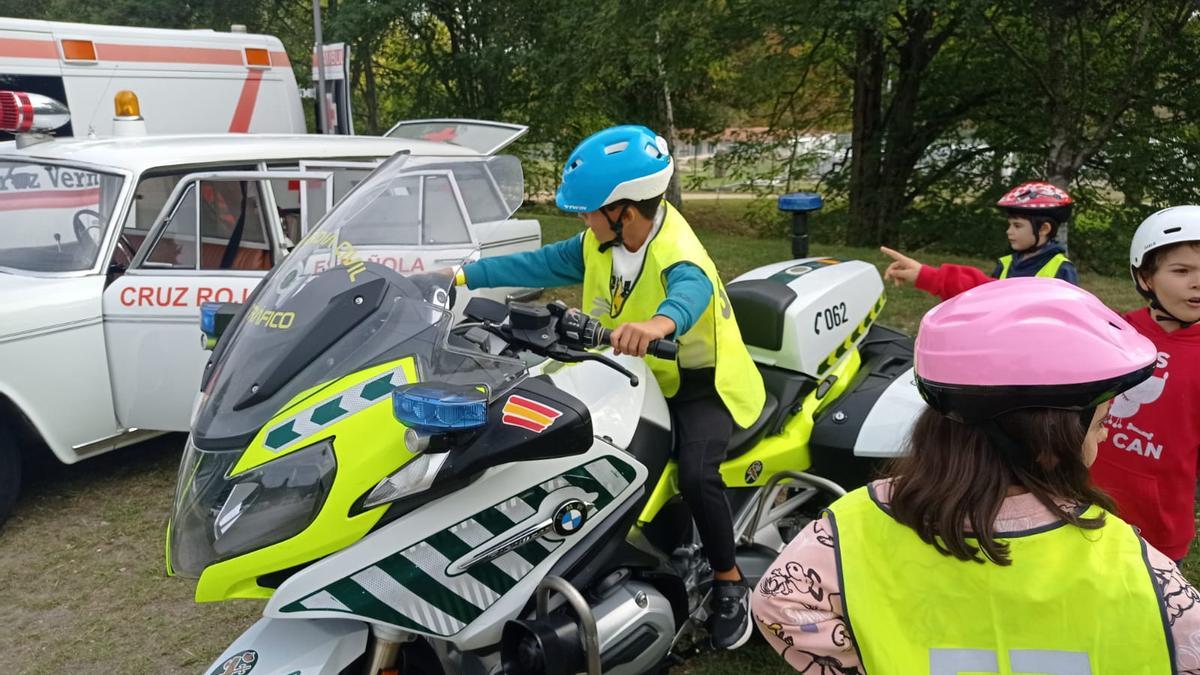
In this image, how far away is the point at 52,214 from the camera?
5.22 meters

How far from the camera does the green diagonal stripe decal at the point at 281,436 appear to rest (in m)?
2.16

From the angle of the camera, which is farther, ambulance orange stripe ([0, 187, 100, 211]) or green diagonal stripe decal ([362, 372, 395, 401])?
ambulance orange stripe ([0, 187, 100, 211])

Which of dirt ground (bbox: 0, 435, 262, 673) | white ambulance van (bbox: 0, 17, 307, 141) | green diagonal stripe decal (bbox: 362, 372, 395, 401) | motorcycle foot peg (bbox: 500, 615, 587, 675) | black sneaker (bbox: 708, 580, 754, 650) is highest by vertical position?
white ambulance van (bbox: 0, 17, 307, 141)

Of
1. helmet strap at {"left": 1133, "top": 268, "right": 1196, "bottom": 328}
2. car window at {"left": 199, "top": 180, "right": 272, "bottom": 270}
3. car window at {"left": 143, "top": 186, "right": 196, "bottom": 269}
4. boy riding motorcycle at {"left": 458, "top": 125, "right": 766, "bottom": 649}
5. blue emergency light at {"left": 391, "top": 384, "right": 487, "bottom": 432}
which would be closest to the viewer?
blue emergency light at {"left": 391, "top": 384, "right": 487, "bottom": 432}

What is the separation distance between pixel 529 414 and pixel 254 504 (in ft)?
2.16

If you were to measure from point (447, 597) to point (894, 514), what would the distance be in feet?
4.00

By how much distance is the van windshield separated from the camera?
200 inches

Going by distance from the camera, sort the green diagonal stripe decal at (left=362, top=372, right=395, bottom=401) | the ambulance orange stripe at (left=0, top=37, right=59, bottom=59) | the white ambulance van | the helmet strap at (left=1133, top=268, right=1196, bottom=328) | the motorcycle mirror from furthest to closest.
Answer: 1. the white ambulance van
2. the ambulance orange stripe at (left=0, top=37, right=59, bottom=59)
3. the helmet strap at (left=1133, top=268, right=1196, bottom=328)
4. the motorcycle mirror
5. the green diagonal stripe decal at (left=362, top=372, right=395, bottom=401)

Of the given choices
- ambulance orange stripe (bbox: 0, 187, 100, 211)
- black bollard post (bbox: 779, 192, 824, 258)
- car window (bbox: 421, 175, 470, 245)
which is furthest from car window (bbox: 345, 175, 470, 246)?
ambulance orange stripe (bbox: 0, 187, 100, 211)

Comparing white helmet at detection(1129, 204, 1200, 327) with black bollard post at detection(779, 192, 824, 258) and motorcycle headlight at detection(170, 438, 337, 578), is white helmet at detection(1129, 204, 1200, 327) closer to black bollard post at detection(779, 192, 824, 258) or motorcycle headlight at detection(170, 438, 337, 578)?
black bollard post at detection(779, 192, 824, 258)

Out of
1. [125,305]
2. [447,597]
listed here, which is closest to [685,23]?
[125,305]

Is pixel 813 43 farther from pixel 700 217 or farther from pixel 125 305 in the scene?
pixel 125 305

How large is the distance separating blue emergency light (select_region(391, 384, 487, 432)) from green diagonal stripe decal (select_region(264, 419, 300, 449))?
326 millimetres

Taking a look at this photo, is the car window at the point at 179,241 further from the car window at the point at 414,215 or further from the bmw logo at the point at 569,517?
the bmw logo at the point at 569,517
